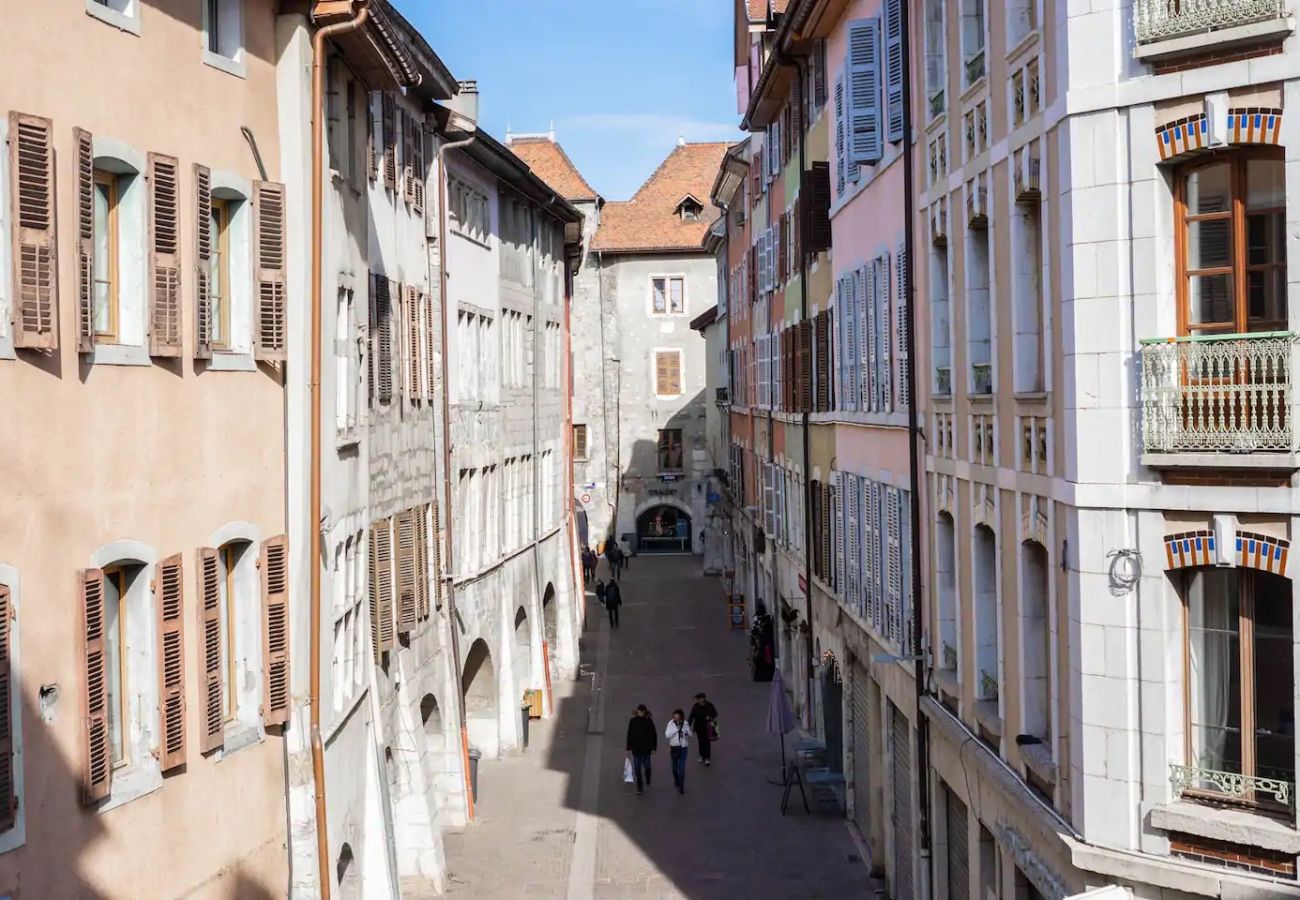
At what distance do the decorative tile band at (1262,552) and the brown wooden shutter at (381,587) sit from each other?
531 inches

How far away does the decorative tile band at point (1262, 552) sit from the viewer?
12336mm

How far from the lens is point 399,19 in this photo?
23609mm

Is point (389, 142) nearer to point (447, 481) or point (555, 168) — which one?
point (447, 481)

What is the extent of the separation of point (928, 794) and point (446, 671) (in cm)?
1167

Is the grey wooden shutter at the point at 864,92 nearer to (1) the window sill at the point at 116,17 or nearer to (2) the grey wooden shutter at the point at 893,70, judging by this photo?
(2) the grey wooden shutter at the point at 893,70

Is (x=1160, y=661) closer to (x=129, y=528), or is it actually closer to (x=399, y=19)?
(x=129, y=528)

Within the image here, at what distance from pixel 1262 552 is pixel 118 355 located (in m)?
8.98

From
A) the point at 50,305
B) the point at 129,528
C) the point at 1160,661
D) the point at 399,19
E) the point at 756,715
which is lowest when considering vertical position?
the point at 756,715

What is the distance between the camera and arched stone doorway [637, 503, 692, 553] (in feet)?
258

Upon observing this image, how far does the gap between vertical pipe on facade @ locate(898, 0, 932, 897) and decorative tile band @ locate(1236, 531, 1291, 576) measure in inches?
315

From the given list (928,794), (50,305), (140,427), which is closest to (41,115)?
(50,305)

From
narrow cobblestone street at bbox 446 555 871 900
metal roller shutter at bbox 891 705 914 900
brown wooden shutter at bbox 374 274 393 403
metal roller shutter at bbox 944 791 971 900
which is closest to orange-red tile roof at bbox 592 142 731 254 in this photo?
narrow cobblestone street at bbox 446 555 871 900

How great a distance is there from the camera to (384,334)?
80.6 ft

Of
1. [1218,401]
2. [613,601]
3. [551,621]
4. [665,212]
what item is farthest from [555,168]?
[1218,401]
